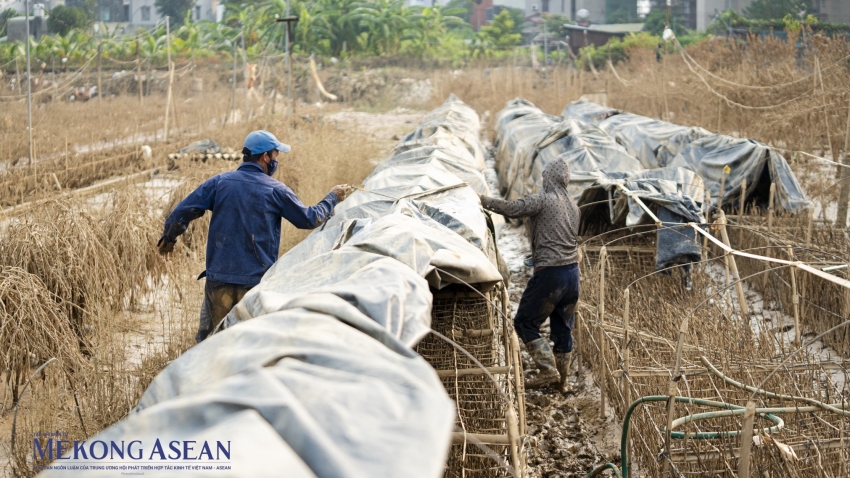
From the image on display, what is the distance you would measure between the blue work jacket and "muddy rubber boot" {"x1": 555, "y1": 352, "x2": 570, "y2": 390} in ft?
7.19

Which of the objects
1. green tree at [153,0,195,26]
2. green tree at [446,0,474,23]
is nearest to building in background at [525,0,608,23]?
green tree at [446,0,474,23]

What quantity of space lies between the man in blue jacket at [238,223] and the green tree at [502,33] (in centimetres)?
4053

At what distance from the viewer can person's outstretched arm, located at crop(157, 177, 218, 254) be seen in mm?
4883

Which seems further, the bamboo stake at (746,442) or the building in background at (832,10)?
the building in background at (832,10)

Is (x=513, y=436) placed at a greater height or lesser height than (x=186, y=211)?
lesser

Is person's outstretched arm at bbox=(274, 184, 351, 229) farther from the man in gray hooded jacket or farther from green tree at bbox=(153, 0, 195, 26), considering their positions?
green tree at bbox=(153, 0, 195, 26)

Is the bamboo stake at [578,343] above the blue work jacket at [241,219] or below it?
below

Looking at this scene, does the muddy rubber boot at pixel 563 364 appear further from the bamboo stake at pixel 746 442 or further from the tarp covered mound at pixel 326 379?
the bamboo stake at pixel 746 442

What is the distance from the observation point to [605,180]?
299 inches

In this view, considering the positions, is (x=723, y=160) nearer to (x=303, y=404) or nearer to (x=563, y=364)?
(x=563, y=364)

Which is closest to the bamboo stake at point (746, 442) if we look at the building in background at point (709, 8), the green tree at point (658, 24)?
the building in background at point (709, 8)

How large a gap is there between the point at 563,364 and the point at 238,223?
265cm

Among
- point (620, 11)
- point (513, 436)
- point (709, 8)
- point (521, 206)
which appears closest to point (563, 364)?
point (521, 206)

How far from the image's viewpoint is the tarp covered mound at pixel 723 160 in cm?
901
